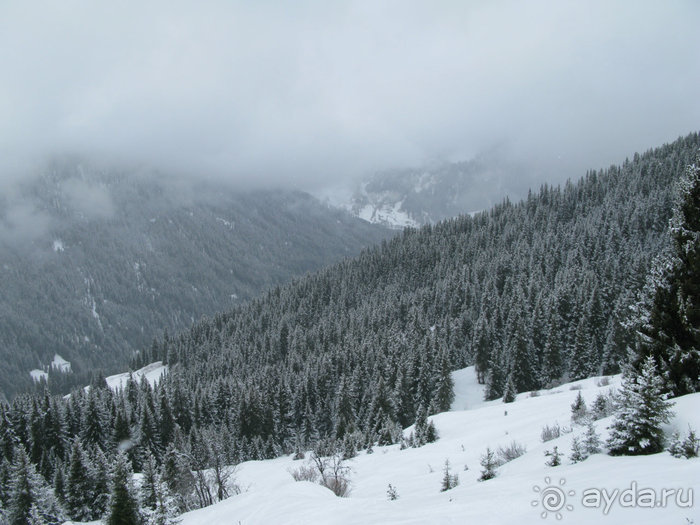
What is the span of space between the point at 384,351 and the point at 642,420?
7980cm

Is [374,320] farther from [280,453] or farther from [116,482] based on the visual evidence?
[116,482]

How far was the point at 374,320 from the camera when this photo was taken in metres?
123

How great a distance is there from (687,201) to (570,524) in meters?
16.6

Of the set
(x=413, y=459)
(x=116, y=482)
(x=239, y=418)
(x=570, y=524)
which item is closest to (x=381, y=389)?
(x=239, y=418)

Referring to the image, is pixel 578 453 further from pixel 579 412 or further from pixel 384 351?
pixel 384 351

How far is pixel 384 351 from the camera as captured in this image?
90438 millimetres

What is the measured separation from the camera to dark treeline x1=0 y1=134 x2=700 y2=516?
6297cm

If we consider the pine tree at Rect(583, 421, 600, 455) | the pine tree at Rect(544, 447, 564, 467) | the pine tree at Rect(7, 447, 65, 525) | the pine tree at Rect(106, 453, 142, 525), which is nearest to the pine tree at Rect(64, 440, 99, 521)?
the pine tree at Rect(7, 447, 65, 525)

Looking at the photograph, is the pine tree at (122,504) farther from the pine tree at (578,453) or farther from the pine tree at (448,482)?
the pine tree at (578,453)

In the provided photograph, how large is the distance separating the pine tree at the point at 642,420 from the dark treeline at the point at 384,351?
14.9 m

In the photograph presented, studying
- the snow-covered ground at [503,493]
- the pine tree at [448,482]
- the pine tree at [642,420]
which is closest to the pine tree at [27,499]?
the snow-covered ground at [503,493]

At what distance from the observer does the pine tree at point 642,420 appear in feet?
39.5

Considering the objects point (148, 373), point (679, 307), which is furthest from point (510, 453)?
point (148, 373)

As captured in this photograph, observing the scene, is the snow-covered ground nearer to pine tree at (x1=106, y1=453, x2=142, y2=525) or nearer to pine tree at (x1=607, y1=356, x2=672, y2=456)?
pine tree at (x1=607, y1=356, x2=672, y2=456)
